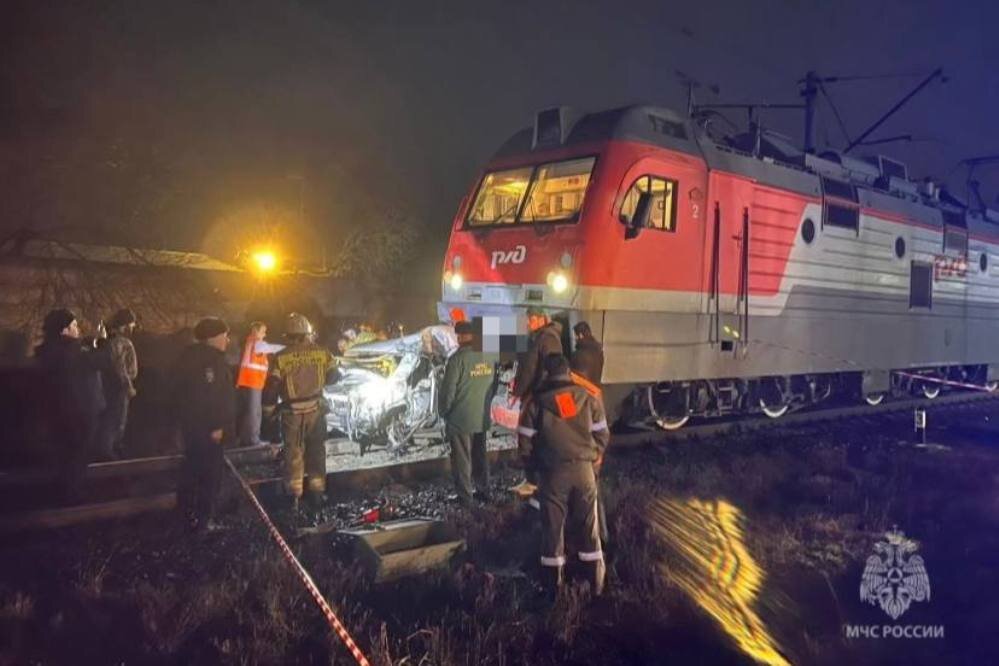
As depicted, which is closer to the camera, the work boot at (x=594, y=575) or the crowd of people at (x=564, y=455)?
the crowd of people at (x=564, y=455)

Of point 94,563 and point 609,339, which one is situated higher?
point 609,339

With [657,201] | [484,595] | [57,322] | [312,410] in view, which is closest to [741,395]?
[657,201]

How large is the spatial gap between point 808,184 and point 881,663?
23.0ft

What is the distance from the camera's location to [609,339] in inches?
301

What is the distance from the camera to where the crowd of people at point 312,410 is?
447 cm

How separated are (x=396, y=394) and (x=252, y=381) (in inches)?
59.2

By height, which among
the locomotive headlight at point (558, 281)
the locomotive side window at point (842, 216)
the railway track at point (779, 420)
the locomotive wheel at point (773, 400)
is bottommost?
the railway track at point (779, 420)

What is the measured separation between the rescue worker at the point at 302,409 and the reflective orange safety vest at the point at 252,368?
1.32 metres

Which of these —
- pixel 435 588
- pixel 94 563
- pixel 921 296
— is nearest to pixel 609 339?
pixel 435 588

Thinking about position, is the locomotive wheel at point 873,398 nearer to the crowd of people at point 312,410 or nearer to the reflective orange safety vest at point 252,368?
the crowd of people at point 312,410

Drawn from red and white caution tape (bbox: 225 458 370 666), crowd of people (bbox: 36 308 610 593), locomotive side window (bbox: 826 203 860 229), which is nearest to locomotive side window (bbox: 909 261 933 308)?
locomotive side window (bbox: 826 203 860 229)

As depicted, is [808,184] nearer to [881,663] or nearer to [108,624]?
[881,663]

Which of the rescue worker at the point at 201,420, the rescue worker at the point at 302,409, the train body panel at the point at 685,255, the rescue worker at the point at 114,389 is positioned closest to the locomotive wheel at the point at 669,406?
the train body panel at the point at 685,255

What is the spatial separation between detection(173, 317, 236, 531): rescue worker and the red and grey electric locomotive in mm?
3363
